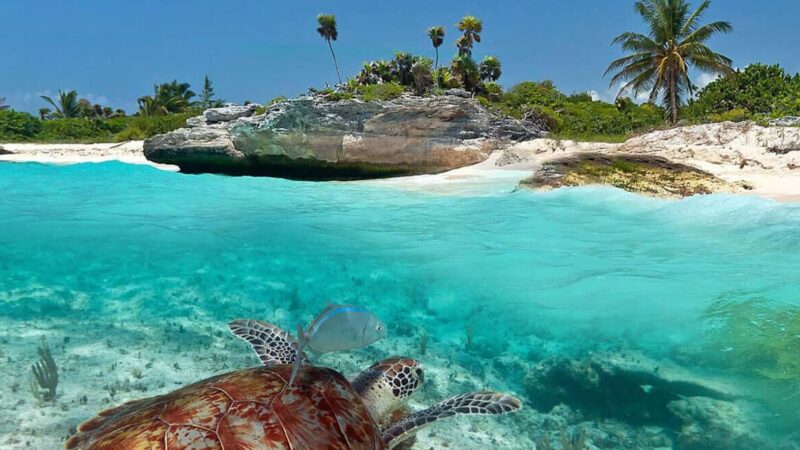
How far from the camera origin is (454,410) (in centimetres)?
257

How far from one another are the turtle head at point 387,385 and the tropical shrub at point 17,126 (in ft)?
111

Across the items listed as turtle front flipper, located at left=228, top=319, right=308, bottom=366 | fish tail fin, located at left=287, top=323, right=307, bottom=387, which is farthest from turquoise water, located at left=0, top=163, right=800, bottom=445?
fish tail fin, located at left=287, top=323, right=307, bottom=387

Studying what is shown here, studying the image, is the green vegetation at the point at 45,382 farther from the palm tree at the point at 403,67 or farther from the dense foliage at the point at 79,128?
the dense foliage at the point at 79,128

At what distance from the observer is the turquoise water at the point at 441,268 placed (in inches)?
188

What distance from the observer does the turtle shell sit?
1.95 metres

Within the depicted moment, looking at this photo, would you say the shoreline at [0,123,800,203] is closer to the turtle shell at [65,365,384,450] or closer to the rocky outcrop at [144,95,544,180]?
the rocky outcrop at [144,95,544,180]

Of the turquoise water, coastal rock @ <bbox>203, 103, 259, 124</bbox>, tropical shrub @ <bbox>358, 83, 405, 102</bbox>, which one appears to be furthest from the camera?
coastal rock @ <bbox>203, 103, 259, 124</bbox>

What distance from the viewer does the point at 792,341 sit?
4.20 meters

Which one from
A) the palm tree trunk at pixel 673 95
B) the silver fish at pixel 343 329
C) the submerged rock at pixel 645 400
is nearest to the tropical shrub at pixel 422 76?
the palm tree trunk at pixel 673 95

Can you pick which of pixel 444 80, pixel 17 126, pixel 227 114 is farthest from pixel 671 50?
pixel 17 126

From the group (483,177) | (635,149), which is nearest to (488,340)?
(483,177)

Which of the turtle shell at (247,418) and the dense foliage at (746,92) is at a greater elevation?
the dense foliage at (746,92)

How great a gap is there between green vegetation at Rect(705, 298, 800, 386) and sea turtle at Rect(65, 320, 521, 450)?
2551 mm

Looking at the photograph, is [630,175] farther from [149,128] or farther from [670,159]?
[149,128]
